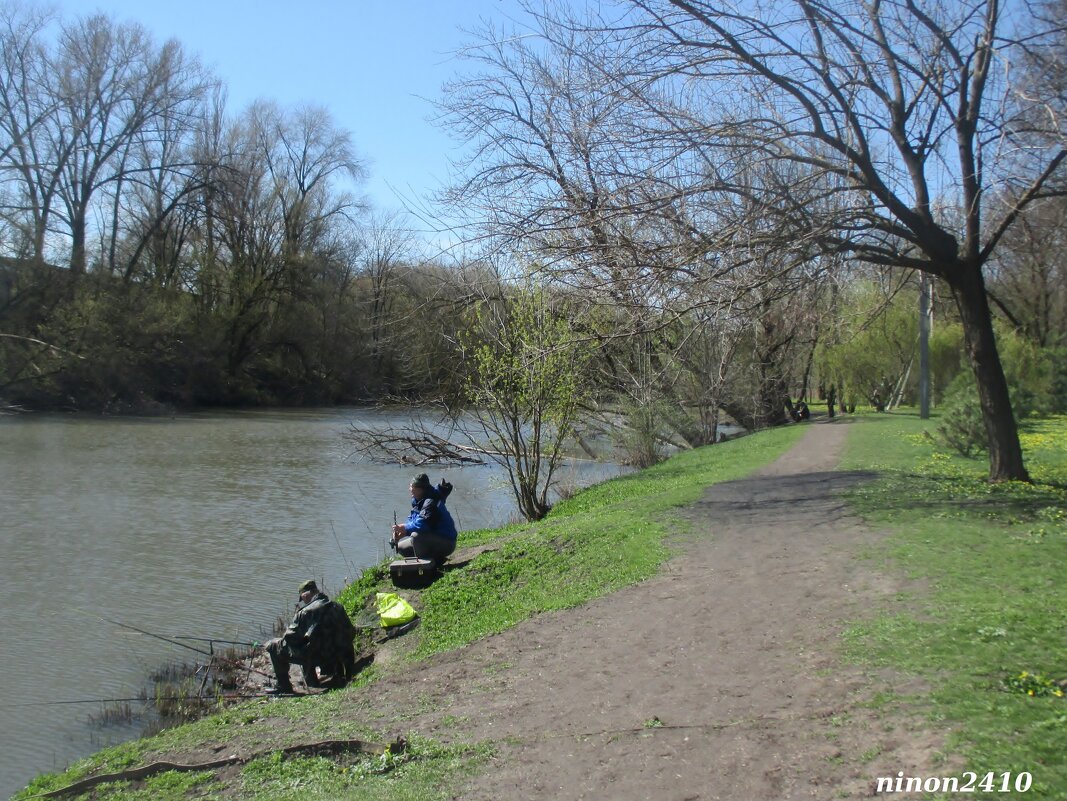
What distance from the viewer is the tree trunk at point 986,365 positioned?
11375 millimetres

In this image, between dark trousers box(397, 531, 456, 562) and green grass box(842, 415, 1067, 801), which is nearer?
green grass box(842, 415, 1067, 801)

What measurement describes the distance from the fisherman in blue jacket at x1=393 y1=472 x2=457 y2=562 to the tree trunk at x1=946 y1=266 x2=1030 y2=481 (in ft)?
22.6

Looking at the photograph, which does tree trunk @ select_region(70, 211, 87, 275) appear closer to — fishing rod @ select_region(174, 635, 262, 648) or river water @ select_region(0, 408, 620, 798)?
river water @ select_region(0, 408, 620, 798)

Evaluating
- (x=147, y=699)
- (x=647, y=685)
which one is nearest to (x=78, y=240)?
(x=147, y=699)

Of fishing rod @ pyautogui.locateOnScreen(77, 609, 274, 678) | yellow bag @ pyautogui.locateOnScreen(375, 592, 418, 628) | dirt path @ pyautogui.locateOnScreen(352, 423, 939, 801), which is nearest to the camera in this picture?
dirt path @ pyautogui.locateOnScreen(352, 423, 939, 801)

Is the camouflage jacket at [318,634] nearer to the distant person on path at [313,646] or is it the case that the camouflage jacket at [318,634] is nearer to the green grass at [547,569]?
the distant person on path at [313,646]

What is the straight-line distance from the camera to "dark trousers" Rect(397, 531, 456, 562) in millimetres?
11938

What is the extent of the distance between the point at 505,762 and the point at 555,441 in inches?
529

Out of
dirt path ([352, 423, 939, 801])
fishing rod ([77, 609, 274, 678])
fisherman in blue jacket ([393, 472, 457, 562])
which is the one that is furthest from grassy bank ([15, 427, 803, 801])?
fishing rod ([77, 609, 274, 678])

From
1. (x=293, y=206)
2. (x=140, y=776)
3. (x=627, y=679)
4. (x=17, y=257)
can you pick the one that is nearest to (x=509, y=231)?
(x=627, y=679)

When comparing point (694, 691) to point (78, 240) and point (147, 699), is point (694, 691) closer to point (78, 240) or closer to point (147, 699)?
point (147, 699)

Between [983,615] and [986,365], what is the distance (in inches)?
237

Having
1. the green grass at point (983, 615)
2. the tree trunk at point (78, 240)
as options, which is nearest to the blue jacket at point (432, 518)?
the green grass at point (983, 615)

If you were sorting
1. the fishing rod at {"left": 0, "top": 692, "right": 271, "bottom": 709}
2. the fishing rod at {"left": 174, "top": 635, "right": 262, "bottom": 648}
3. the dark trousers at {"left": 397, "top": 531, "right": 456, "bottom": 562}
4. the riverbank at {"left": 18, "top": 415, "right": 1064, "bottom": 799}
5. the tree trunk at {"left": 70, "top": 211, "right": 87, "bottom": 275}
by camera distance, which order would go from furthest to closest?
the tree trunk at {"left": 70, "top": 211, "right": 87, "bottom": 275} → the dark trousers at {"left": 397, "top": 531, "right": 456, "bottom": 562} → the fishing rod at {"left": 174, "top": 635, "right": 262, "bottom": 648} → the fishing rod at {"left": 0, "top": 692, "right": 271, "bottom": 709} → the riverbank at {"left": 18, "top": 415, "right": 1064, "bottom": 799}
